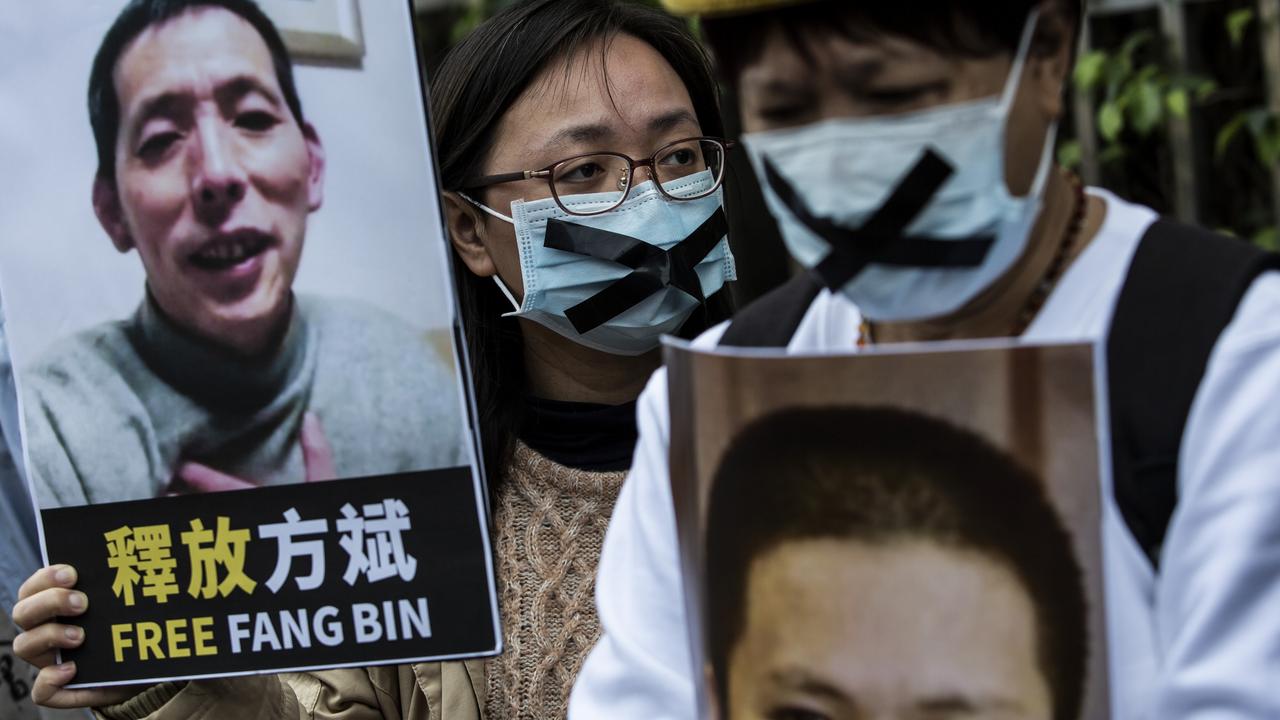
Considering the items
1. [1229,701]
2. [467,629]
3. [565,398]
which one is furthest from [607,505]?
[1229,701]

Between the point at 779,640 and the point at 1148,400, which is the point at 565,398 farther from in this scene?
the point at 1148,400

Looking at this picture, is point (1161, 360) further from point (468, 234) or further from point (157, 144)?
point (468, 234)

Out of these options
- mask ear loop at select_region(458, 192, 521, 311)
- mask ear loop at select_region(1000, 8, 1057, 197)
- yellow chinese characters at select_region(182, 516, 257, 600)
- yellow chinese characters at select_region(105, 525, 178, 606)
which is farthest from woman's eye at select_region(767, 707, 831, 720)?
mask ear loop at select_region(458, 192, 521, 311)

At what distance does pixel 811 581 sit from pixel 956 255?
13.3 inches

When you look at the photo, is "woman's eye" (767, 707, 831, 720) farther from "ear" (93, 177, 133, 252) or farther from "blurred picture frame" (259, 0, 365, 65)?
"ear" (93, 177, 133, 252)

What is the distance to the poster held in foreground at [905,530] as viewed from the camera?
129 cm

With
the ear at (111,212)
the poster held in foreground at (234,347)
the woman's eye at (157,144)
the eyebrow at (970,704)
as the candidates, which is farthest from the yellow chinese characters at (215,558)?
the eyebrow at (970,704)

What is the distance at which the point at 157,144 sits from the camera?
209 cm

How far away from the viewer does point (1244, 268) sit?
50.5 inches

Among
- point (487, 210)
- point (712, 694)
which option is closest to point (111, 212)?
point (487, 210)

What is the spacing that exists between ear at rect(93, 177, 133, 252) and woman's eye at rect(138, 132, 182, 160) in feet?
0.26

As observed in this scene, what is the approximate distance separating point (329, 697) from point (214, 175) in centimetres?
104

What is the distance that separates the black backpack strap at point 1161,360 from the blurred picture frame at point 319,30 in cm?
114

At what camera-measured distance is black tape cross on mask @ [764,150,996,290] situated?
135cm
